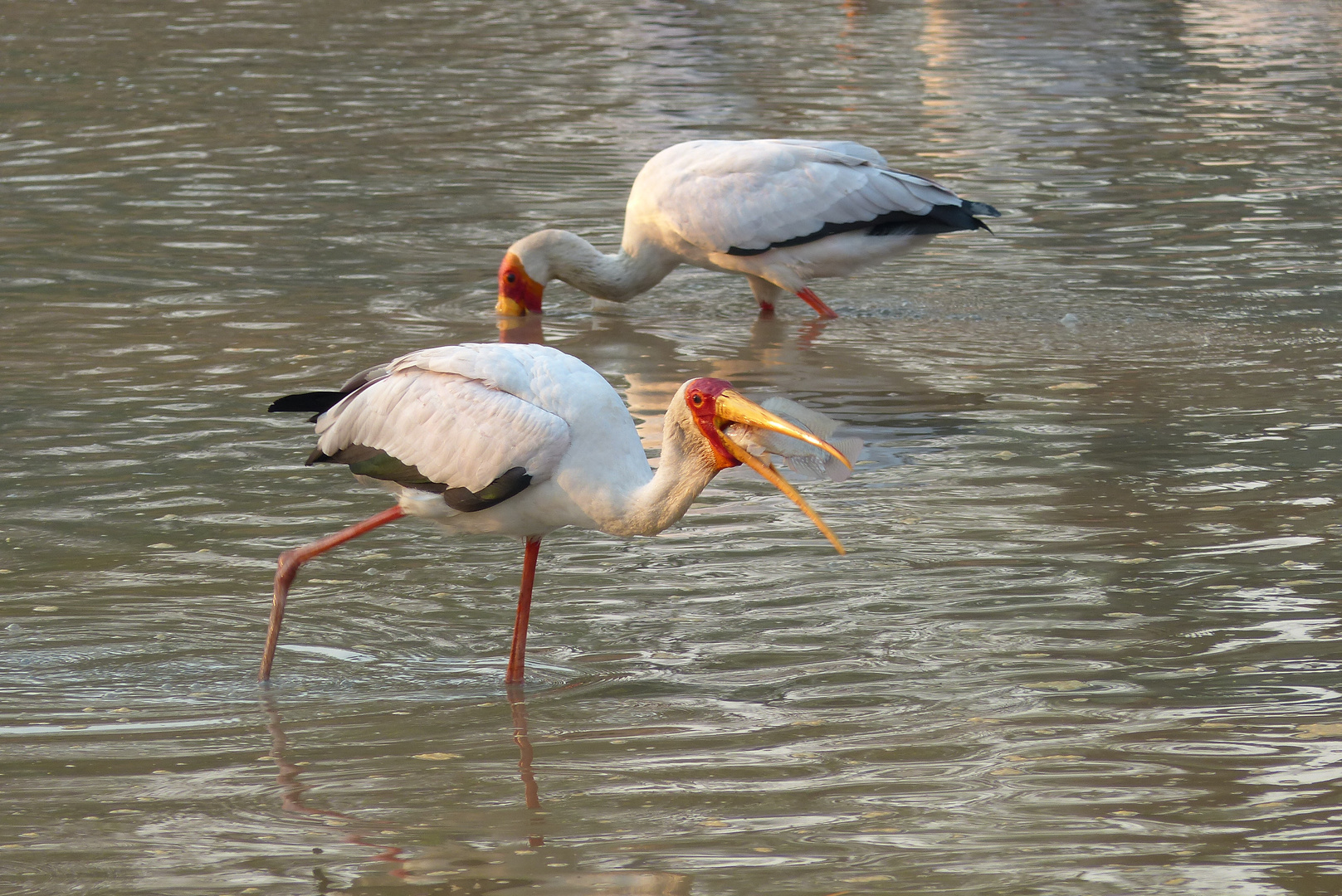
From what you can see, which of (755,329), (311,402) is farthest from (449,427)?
(755,329)

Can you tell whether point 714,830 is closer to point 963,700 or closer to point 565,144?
point 963,700

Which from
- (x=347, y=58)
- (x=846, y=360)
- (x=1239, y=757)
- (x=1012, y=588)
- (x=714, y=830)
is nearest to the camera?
(x=714, y=830)

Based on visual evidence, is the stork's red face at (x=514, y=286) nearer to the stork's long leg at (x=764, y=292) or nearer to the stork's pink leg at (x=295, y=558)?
the stork's long leg at (x=764, y=292)

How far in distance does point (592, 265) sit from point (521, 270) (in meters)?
0.45

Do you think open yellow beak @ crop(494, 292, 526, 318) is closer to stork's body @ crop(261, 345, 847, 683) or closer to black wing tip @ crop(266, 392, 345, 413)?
black wing tip @ crop(266, 392, 345, 413)

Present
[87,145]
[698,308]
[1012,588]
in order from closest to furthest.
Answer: [1012,588] < [698,308] < [87,145]

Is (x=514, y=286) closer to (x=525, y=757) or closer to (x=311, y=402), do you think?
(x=311, y=402)

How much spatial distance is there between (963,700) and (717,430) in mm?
1096

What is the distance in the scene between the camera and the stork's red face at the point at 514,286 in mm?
11289

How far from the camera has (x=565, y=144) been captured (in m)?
16.1

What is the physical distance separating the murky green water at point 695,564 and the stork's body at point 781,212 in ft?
1.46

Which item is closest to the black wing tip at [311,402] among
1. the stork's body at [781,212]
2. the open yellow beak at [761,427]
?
the open yellow beak at [761,427]

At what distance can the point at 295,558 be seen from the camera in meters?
5.98

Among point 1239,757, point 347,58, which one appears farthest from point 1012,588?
point 347,58
